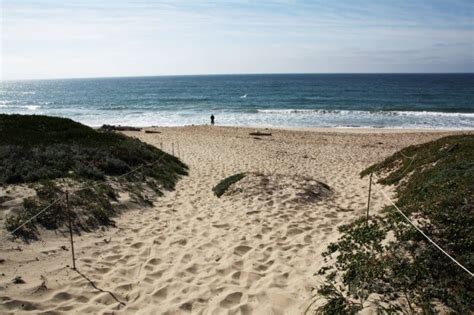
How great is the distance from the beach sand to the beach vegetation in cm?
47

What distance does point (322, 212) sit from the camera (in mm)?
8828

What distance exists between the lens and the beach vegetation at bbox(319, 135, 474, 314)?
436 centimetres

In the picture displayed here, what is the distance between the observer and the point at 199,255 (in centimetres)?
648

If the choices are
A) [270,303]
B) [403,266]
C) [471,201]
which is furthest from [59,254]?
[471,201]

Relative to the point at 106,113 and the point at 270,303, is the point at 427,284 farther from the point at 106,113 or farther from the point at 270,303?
the point at 106,113

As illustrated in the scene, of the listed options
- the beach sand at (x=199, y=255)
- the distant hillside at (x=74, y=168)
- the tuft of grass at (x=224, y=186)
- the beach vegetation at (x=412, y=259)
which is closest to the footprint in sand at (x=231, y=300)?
the beach sand at (x=199, y=255)

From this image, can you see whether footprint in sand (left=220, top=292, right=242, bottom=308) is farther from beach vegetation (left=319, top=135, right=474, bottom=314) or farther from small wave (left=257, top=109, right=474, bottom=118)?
small wave (left=257, top=109, right=474, bottom=118)

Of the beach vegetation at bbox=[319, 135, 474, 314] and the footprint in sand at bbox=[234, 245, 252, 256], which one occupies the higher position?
the beach vegetation at bbox=[319, 135, 474, 314]

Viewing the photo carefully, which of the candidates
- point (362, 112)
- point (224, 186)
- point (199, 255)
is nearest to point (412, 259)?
point (199, 255)

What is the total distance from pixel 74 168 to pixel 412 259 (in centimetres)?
916

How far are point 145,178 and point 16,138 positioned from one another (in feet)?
16.5

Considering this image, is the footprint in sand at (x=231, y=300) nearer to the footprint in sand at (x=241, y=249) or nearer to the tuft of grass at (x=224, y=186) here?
the footprint in sand at (x=241, y=249)

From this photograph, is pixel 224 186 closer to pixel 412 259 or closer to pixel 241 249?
pixel 241 249

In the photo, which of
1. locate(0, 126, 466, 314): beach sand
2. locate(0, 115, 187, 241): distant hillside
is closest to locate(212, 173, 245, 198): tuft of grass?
locate(0, 126, 466, 314): beach sand
